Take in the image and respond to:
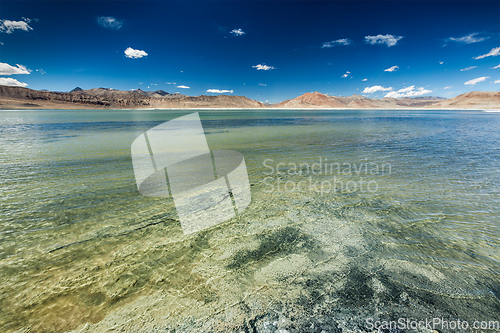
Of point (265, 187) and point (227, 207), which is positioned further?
point (265, 187)

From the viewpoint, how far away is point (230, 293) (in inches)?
104

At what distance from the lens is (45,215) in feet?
15.1

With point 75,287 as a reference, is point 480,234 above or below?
above

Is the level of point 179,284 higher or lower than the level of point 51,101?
lower

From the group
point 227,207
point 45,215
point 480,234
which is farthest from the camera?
point 227,207

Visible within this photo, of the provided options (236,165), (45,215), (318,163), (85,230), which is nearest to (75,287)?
(85,230)

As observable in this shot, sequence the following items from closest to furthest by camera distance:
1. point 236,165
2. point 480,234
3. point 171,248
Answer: point 171,248 → point 480,234 → point 236,165

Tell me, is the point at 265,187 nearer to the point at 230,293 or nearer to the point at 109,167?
the point at 230,293

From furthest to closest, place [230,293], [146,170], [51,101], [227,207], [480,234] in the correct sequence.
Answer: [51,101]
[146,170]
[227,207]
[480,234]
[230,293]

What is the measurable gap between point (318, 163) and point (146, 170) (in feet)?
23.9

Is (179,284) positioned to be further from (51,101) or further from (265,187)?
(51,101)

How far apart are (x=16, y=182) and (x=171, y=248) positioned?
22.1 ft

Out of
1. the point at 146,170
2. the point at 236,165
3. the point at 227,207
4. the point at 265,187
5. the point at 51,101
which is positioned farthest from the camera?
the point at 51,101

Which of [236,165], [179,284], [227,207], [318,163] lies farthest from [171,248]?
[318,163]
